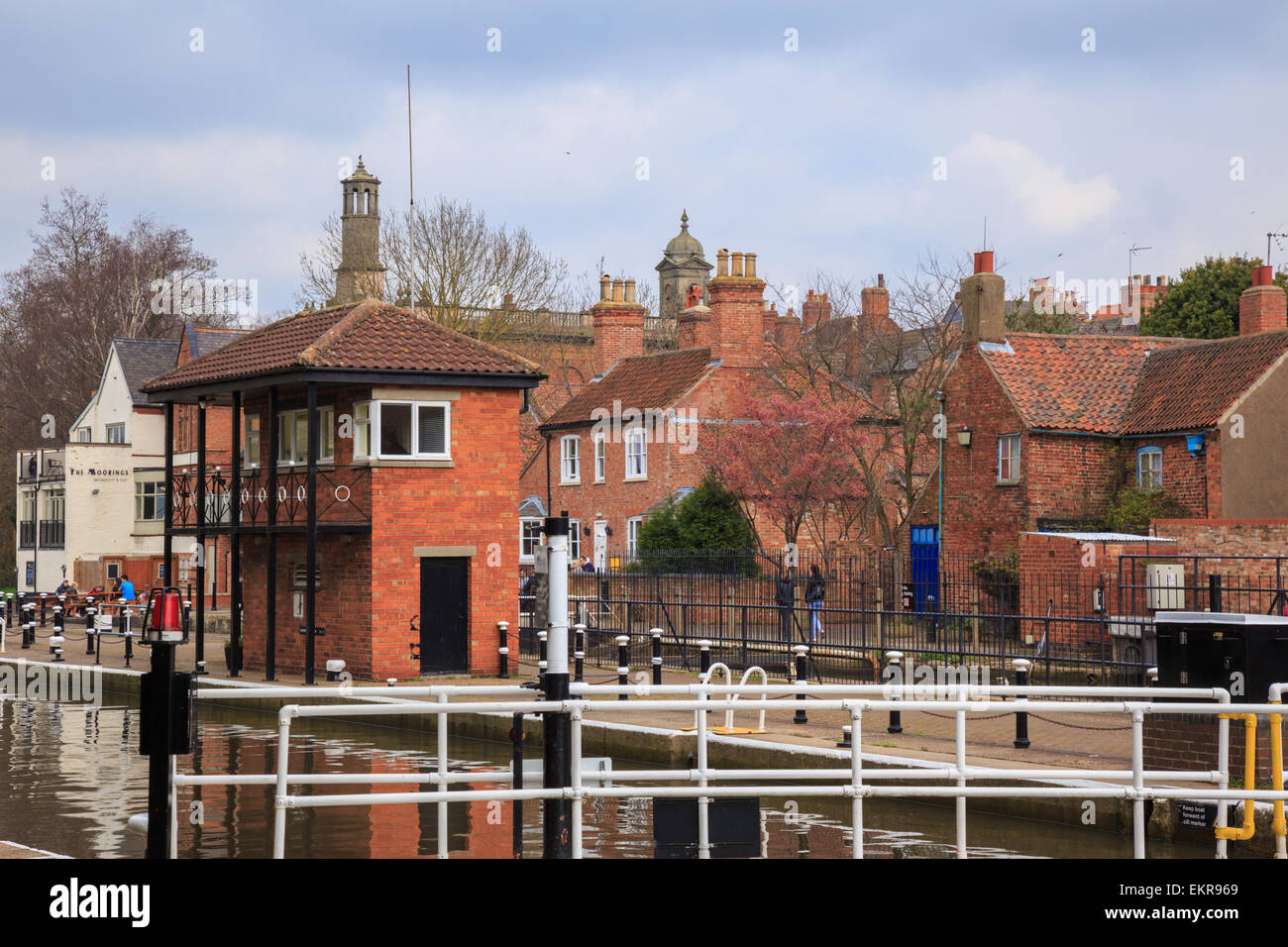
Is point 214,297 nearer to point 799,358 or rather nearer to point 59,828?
point 799,358

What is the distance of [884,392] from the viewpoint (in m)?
49.6

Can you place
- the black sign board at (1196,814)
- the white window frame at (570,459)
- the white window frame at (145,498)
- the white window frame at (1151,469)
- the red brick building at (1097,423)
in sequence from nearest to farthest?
the black sign board at (1196,814)
the red brick building at (1097,423)
the white window frame at (1151,469)
the white window frame at (570,459)
the white window frame at (145,498)

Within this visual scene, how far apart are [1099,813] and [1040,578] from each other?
58.4 feet

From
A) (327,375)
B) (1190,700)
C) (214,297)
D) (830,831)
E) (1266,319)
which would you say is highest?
(214,297)

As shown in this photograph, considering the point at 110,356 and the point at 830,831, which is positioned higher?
the point at 110,356

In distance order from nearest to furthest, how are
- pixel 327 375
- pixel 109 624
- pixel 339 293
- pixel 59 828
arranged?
pixel 59 828 → pixel 327 375 → pixel 109 624 → pixel 339 293

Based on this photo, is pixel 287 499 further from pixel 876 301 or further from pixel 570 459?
pixel 876 301

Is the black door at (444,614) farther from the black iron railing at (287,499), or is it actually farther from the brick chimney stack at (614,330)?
the brick chimney stack at (614,330)

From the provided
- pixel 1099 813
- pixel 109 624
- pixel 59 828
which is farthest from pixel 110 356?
pixel 1099 813

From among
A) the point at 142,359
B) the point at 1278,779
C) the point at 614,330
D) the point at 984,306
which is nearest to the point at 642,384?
the point at 614,330

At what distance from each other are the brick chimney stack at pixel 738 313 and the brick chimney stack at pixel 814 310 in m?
1.98

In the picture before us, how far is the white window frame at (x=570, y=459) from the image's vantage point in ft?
168

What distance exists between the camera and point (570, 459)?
5162cm

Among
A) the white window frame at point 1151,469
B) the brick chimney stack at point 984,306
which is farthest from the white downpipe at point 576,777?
A: the brick chimney stack at point 984,306
